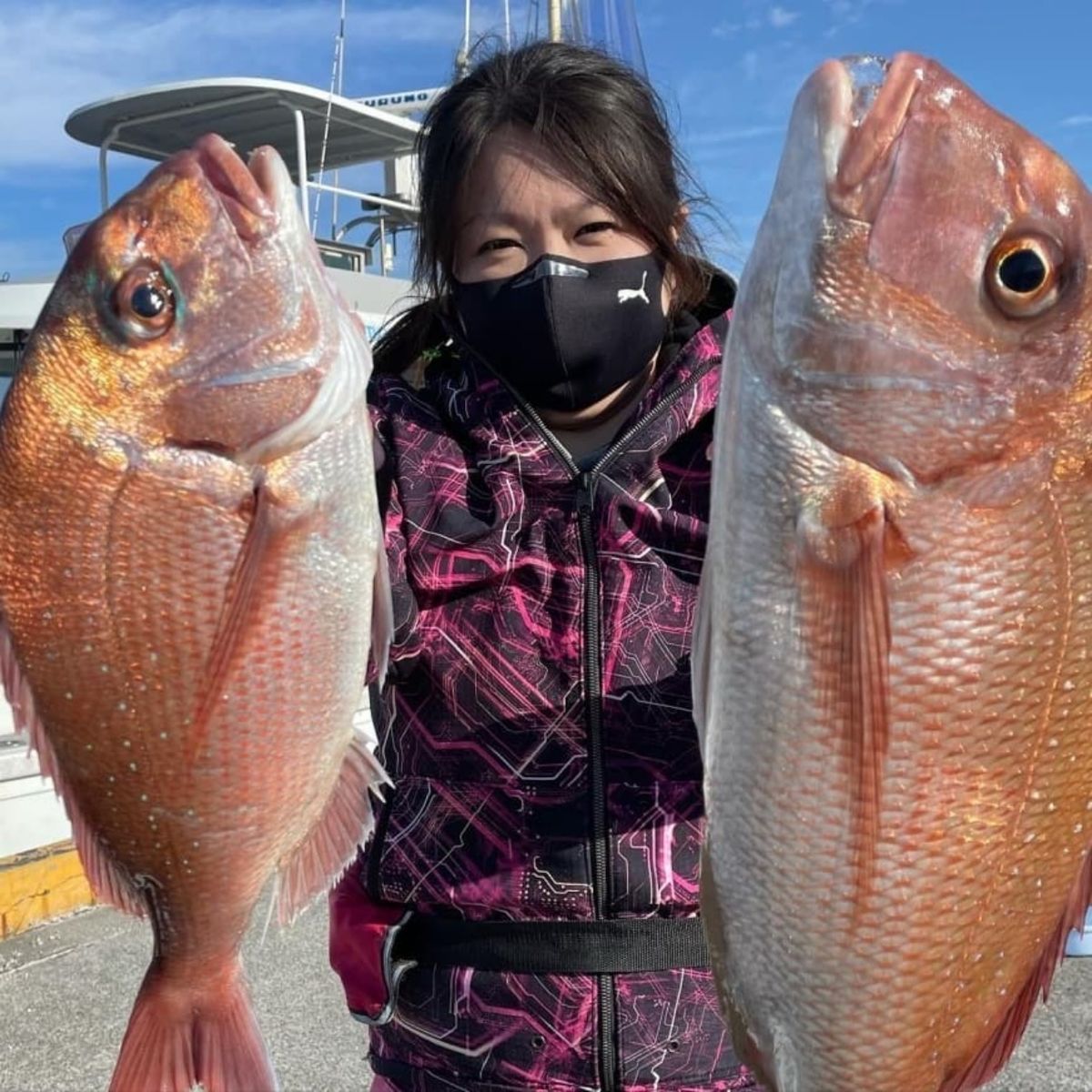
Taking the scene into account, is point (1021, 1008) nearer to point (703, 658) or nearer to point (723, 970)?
point (723, 970)

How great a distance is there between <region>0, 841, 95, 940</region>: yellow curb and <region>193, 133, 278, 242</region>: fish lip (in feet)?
10.5

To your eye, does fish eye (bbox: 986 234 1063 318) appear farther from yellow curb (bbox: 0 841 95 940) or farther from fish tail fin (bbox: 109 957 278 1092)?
yellow curb (bbox: 0 841 95 940)

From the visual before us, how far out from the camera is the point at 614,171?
6.14 ft

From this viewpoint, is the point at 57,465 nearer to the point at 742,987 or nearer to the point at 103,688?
the point at 103,688

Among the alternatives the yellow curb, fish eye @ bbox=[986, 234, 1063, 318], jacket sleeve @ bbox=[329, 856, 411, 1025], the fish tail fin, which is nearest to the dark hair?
fish eye @ bbox=[986, 234, 1063, 318]

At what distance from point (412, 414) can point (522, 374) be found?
212mm

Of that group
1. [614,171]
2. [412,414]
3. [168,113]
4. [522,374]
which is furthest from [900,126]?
[168,113]

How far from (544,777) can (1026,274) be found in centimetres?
103

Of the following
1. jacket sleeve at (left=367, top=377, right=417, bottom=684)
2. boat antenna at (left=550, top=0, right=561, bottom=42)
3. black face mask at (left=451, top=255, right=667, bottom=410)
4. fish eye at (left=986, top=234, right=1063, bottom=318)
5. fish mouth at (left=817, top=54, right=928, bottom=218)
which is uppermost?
boat antenna at (left=550, top=0, right=561, bottom=42)

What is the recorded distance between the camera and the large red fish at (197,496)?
1.49 m

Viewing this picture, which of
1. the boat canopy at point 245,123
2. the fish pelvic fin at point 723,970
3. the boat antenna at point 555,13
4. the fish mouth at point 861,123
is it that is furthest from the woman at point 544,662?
the boat antenna at point 555,13

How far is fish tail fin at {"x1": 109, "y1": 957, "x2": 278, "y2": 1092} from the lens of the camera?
5.24 ft

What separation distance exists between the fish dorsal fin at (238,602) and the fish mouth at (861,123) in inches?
31.6

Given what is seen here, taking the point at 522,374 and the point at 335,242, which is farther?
the point at 335,242
